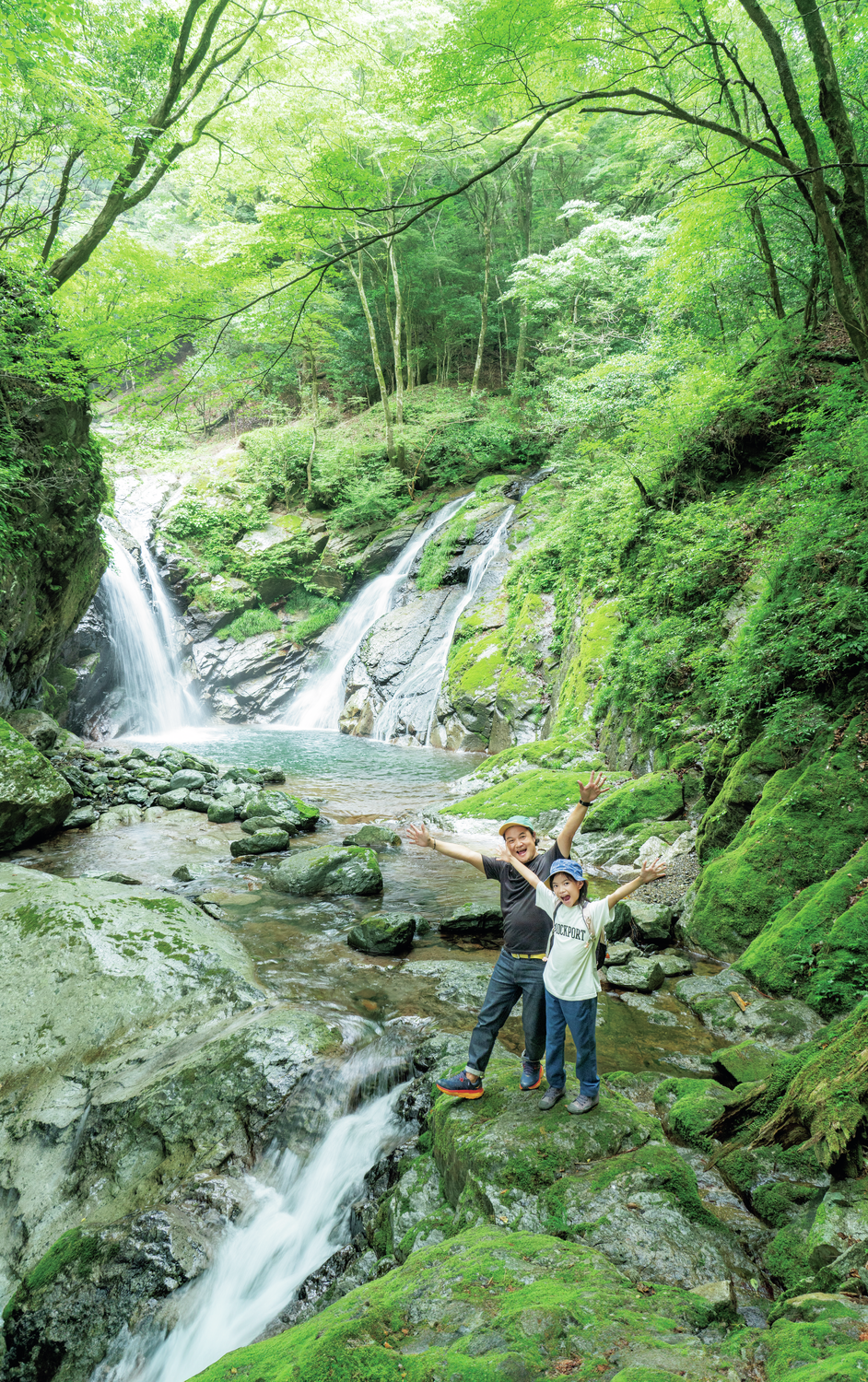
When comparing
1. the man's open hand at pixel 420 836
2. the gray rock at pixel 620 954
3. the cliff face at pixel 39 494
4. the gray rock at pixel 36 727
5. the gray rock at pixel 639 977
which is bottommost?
the gray rock at pixel 620 954

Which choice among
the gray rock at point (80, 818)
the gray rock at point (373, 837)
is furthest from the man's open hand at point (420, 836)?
the gray rock at point (80, 818)

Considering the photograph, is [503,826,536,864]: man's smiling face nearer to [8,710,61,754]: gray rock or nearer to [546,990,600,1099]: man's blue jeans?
[546,990,600,1099]: man's blue jeans

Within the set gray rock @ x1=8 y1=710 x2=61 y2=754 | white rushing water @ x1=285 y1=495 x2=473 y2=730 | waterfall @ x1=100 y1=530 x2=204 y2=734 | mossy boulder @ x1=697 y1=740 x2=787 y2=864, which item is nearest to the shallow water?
mossy boulder @ x1=697 y1=740 x2=787 y2=864

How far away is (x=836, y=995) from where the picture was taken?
4230mm

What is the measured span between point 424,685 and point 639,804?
38.3 feet

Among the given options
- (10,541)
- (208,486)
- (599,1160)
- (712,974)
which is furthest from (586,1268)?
(208,486)

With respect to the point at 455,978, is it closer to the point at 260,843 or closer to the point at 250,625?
the point at 260,843

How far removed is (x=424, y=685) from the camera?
1952 centimetres

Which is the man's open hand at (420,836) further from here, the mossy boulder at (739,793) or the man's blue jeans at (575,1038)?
the mossy boulder at (739,793)

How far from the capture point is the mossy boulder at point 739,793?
19.3 ft

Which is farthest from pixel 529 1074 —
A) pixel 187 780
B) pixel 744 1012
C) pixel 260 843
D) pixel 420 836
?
pixel 187 780

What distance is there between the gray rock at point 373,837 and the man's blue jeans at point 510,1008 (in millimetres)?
6292

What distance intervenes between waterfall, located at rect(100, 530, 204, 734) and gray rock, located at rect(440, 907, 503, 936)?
1706cm

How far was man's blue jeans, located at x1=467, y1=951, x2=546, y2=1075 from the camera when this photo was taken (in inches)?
136
